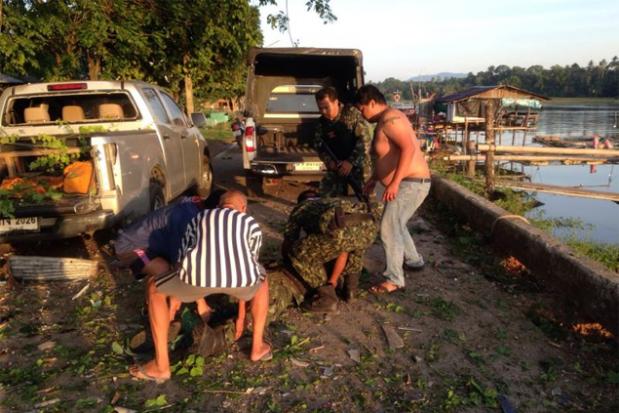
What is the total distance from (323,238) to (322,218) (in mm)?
177

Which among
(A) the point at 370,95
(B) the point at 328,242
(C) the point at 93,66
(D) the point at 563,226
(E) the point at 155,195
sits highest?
(C) the point at 93,66

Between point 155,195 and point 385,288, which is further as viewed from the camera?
point 155,195

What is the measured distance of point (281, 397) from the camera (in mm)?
2896

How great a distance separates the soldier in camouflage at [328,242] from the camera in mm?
3785

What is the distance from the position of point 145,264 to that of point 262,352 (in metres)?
1.05

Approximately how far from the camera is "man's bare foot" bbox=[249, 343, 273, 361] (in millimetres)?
3252

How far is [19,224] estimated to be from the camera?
15.3 ft

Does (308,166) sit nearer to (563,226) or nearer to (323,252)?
(323,252)

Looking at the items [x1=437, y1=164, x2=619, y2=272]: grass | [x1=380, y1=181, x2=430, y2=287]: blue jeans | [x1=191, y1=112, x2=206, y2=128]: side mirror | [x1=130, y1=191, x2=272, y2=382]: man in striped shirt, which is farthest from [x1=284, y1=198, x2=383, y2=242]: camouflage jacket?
[x1=191, y1=112, x2=206, y2=128]: side mirror

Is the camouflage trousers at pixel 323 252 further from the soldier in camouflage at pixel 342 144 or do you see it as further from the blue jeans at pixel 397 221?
the soldier in camouflage at pixel 342 144

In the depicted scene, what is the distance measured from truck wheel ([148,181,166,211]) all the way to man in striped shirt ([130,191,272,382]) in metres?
2.79

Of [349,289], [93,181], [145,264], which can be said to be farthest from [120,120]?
[349,289]

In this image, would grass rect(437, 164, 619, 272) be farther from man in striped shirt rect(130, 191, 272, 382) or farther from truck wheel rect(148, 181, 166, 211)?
truck wheel rect(148, 181, 166, 211)

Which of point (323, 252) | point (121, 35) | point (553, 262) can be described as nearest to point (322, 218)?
point (323, 252)
